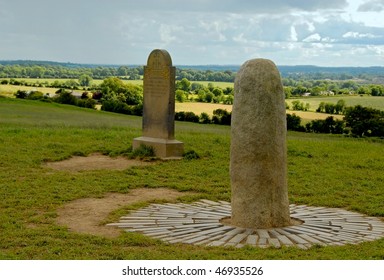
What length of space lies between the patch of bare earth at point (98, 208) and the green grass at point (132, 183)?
253 millimetres

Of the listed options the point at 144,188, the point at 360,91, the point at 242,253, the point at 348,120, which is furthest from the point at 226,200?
the point at 360,91

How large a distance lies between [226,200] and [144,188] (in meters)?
2.17

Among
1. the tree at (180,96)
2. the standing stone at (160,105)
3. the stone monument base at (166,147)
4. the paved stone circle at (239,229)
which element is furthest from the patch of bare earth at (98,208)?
the tree at (180,96)

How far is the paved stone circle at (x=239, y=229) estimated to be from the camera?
8.41 meters

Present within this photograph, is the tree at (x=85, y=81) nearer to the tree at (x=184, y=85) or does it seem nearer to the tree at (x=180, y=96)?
the tree at (x=184, y=85)

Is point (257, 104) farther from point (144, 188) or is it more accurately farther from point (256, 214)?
point (144, 188)

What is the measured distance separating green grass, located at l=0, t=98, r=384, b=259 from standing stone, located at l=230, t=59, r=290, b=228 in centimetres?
120

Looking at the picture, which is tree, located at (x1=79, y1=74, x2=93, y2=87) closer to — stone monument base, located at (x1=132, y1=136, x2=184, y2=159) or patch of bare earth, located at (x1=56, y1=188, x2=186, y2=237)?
stone monument base, located at (x1=132, y1=136, x2=184, y2=159)

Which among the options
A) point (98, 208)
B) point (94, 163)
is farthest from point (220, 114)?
point (98, 208)

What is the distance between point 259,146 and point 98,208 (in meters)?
3.54

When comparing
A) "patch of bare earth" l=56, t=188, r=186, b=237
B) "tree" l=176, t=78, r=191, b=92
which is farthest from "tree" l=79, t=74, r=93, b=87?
"patch of bare earth" l=56, t=188, r=186, b=237

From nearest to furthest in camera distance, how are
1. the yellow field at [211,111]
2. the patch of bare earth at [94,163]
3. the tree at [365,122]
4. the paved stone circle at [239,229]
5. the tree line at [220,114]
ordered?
the paved stone circle at [239,229] → the patch of bare earth at [94,163] → the tree at [365,122] → the tree line at [220,114] → the yellow field at [211,111]

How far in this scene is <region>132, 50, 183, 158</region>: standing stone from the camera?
17.6m

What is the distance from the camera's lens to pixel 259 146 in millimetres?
8898
